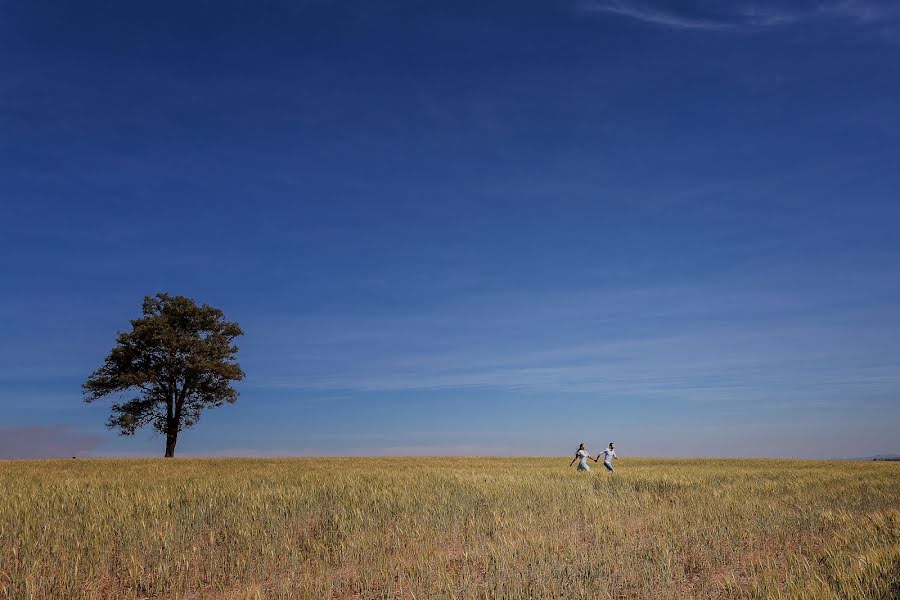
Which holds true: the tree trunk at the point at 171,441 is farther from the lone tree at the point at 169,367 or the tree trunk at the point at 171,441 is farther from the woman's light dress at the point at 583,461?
the woman's light dress at the point at 583,461

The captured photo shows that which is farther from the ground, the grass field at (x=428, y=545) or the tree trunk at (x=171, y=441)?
the tree trunk at (x=171, y=441)

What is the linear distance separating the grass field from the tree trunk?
28.6m

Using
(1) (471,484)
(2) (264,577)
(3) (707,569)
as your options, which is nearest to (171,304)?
(1) (471,484)

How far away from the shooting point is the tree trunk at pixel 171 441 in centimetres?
4222

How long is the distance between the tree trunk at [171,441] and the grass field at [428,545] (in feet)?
93.9

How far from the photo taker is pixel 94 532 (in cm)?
966

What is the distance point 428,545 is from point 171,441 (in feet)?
127

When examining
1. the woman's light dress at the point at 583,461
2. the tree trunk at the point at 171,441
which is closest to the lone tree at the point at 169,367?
the tree trunk at the point at 171,441

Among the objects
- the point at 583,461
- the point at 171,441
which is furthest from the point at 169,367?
the point at 583,461

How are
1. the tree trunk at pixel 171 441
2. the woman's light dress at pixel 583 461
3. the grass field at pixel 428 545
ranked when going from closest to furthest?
1. the grass field at pixel 428 545
2. the woman's light dress at pixel 583 461
3. the tree trunk at pixel 171 441

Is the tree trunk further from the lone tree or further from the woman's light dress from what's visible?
the woman's light dress

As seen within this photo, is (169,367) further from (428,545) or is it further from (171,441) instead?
(428,545)

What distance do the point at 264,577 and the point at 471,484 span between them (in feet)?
30.7

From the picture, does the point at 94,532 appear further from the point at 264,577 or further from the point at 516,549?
the point at 516,549
